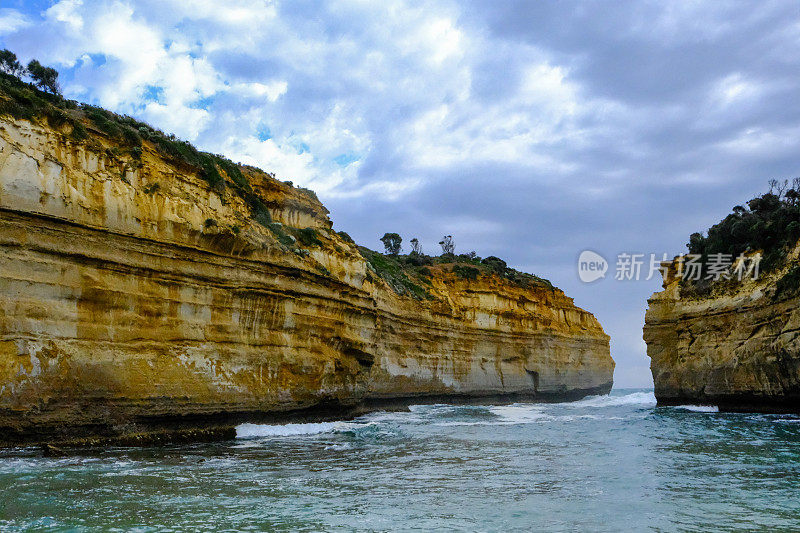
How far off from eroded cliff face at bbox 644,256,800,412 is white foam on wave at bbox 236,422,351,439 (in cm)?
1490

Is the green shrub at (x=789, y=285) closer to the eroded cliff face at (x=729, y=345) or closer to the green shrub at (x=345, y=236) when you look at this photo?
the eroded cliff face at (x=729, y=345)

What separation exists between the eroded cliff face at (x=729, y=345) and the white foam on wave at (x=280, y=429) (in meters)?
14.9

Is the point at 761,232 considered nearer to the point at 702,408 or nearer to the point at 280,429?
the point at 702,408

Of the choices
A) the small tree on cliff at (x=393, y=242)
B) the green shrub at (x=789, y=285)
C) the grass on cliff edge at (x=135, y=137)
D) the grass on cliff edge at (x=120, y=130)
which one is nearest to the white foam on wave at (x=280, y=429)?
the grass on cliff edge at (x=135, y=137)

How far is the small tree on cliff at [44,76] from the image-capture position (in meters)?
16.9

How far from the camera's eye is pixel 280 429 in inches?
673

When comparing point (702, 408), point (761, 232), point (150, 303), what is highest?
point (761, 232)

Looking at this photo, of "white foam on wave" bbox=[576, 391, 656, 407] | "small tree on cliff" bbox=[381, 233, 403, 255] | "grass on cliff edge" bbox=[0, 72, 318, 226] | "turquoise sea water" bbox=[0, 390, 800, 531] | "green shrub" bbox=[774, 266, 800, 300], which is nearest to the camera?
"turquoise sea water" bbox=[0, 390, 800, 531]

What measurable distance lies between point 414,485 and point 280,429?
27.4ft

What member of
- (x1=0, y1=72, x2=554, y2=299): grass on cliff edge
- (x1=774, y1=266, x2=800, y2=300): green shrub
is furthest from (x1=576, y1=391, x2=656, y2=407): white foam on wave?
(x1=0, y1=72, x2=554, y2=299): grass on cliff edge

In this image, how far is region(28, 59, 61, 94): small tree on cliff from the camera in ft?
55.5

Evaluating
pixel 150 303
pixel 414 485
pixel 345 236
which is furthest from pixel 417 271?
pixel 414 485

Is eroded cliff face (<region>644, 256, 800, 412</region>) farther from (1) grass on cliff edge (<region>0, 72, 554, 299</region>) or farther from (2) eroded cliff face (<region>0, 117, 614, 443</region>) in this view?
(1) grass on cliff edge (<region>0, 72, 554, 299</region>)

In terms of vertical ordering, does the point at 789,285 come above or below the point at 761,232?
below
